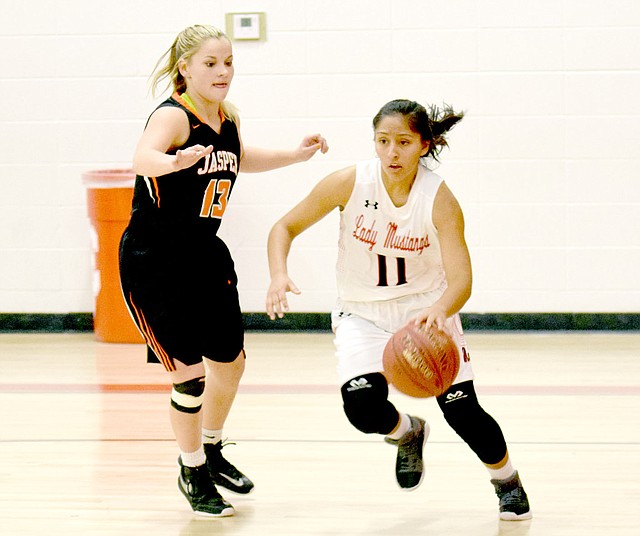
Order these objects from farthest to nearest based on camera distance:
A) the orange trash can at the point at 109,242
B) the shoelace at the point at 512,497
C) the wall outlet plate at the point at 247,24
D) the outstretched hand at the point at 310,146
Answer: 1. the wall outlet plate at the point at 247,24
2. the orange trash can at the point at 109,242
3. the outstretched hand at the point at 310,146
4. the shoelace at the point at 512,497

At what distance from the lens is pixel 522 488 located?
11.4 feet

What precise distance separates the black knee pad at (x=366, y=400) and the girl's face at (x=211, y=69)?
39.5 inches

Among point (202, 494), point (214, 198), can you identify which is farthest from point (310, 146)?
point (202, 494)

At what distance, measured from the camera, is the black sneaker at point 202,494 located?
3.50m

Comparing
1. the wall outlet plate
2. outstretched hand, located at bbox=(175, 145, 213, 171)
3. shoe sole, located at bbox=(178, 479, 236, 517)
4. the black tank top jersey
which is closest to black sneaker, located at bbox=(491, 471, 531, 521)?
shoe sole, located at bbox=(178, 479, 236, 517)

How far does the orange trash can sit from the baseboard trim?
382 mm

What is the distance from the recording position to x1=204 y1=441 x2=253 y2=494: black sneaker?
12.2ft

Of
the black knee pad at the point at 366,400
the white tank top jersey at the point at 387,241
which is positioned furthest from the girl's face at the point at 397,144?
the black knee pad at the point at 366,400

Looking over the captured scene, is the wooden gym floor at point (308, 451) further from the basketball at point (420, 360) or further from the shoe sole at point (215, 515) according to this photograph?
the basketball at point (420, 360)

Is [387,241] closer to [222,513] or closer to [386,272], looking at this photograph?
[386,272]

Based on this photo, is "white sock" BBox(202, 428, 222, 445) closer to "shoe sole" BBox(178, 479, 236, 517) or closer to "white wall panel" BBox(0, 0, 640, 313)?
"shoe sole" BBox(178, 479, 236, 517)

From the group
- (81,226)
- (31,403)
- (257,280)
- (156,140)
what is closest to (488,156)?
(257,280)

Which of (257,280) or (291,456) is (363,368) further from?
(257,280)

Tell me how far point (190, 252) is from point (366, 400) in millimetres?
740
